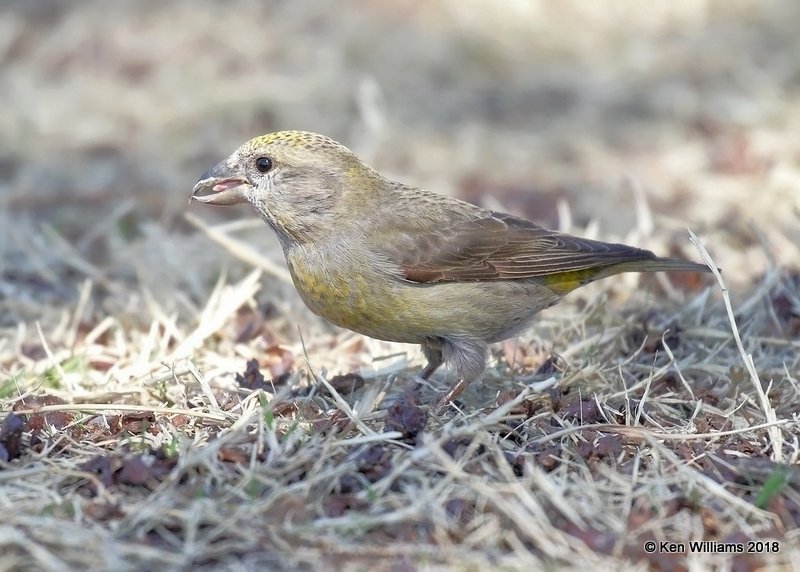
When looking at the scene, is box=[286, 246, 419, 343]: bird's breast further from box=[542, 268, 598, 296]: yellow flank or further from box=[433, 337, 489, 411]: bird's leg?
box=[542, 268, 598, 296]: yellow flank

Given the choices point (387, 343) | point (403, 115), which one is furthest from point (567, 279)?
point (403, 115)

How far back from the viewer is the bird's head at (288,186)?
582 cm

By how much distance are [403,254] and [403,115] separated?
21.2ft

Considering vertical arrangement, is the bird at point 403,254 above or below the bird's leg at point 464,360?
above

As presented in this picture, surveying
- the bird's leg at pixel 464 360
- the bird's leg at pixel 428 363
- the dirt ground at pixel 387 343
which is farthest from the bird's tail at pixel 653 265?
the bird's leg at pixel 428 363

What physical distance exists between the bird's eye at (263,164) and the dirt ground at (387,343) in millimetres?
1041

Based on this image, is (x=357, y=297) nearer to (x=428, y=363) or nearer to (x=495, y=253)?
(x=428, y=363)

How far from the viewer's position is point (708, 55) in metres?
12.9

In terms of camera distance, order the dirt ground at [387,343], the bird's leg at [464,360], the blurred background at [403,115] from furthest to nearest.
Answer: the blurred background at [403,115]
the bird's leg at [464,360]
the dirt ground at [387,343]

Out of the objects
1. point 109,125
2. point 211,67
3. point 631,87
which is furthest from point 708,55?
point 109,125

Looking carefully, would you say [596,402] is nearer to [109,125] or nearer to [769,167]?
[769,167]

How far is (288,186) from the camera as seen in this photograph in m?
5.84

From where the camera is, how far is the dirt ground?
13.7 ft

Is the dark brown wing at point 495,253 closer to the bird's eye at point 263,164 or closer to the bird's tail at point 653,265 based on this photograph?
the bird's tail at point 653,265
